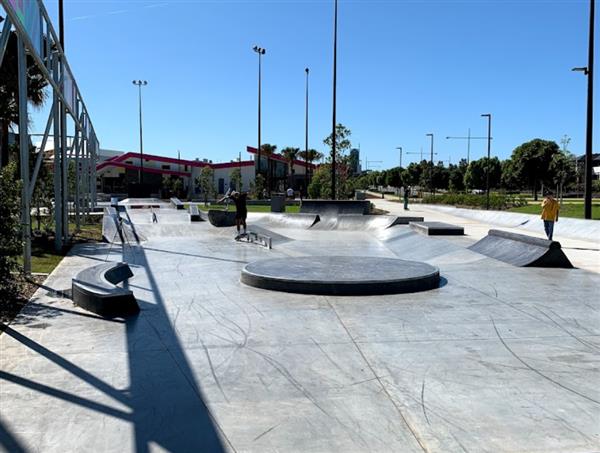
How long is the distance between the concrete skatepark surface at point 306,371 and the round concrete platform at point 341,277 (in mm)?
253

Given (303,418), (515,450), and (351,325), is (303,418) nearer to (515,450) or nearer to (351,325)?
(515,450)

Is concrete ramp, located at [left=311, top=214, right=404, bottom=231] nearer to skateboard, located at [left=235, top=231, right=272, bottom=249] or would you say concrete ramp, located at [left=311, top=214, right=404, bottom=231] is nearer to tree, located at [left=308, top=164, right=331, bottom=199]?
skateboard, located at [left=235, top=231, right=272, bottom=249]

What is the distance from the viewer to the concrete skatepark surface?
337 centimetres

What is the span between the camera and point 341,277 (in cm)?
827

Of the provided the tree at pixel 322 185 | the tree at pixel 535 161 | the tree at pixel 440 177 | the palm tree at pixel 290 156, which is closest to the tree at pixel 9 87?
the tree at pixel 322 185

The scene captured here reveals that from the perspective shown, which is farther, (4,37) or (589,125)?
(589,125)

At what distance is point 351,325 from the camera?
19.9 ft

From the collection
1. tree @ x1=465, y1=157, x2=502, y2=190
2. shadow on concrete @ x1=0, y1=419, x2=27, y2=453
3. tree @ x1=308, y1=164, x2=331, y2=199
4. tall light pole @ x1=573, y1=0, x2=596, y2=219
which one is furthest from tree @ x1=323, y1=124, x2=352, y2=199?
tree @ x1=465, y1=157, x2=502, y2=190

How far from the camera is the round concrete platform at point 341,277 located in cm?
781

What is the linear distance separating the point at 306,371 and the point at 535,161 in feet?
184

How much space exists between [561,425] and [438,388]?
907mm

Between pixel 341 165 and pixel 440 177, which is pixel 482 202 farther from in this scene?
pixel 440 177

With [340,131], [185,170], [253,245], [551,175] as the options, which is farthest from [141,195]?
[253,245]

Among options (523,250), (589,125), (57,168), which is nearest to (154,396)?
(523,250)
